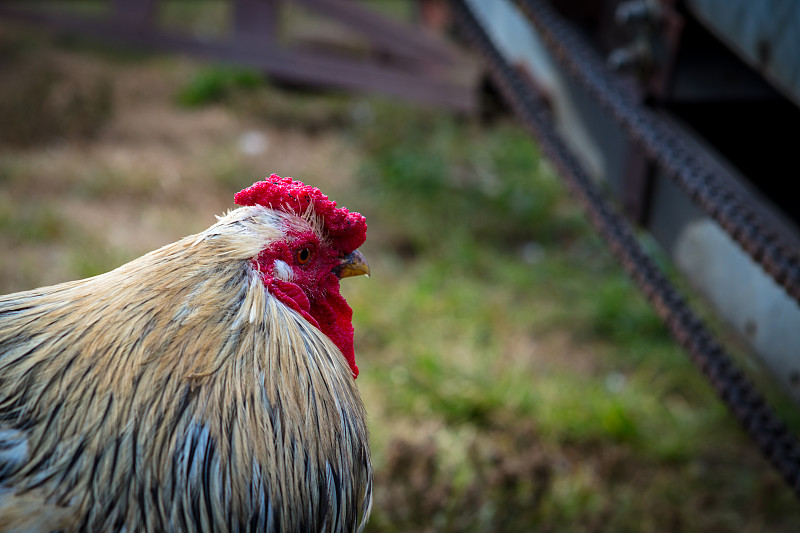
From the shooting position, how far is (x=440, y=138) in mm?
6223

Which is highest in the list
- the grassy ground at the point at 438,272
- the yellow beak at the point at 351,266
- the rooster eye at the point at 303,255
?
the rooster eye at the point at 303,255

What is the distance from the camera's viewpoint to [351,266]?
2102mm

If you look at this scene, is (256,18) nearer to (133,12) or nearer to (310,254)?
(133,12)

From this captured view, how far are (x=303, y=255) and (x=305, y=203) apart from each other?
0.13 meters

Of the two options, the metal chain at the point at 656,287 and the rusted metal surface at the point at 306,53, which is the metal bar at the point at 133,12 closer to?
the rusted metal surface at the point at 306,53

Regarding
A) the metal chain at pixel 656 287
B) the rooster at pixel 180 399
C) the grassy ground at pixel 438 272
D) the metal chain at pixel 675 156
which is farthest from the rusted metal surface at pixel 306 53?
the rooster at pixel 180 399

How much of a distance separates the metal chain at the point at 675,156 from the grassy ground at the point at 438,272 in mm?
1429

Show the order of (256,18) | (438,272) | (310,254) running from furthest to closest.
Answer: (256,18) → (438,272) → (310,254)

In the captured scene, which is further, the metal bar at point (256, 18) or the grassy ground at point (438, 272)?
the metal bar at point (256, 18)

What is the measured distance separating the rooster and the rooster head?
10 mm

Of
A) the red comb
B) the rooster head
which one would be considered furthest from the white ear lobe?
the red comb

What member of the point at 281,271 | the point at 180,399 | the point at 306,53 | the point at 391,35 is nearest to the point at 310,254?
the point at 281,271

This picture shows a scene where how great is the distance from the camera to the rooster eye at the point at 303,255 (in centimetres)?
197

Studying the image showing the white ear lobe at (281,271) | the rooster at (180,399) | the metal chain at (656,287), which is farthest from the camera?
the metal chain at (656,287)
